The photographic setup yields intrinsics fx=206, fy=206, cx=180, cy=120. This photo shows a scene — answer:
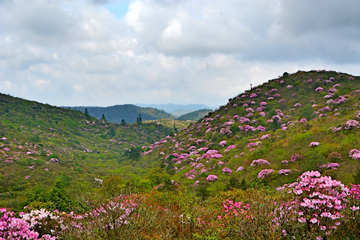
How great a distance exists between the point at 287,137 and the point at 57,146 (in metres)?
59.3

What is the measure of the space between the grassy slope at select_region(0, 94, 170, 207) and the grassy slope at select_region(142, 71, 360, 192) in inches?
627

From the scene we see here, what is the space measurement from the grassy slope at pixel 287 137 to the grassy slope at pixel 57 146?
1592 cm

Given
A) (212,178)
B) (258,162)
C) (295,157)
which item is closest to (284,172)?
(295,157)

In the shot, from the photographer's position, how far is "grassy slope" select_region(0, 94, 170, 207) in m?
35.3

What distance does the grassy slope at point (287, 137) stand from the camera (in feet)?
59.3

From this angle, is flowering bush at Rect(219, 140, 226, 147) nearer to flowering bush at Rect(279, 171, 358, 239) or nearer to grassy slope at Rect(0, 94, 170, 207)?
grassy slope at Rect(0, 94, 170, 207)

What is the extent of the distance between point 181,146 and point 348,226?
126ft

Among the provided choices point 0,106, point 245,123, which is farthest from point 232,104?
point 0,106

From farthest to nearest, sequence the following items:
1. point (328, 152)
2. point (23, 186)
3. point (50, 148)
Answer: point (50, 148) < point (23, 186) < point (328, 152)

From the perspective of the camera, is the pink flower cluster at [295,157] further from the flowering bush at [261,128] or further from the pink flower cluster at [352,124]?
the flowering bush at [261,128]

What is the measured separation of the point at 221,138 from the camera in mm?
38031

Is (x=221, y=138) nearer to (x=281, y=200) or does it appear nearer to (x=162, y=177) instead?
(x=162, y=177)

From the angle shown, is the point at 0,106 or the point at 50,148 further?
the point at 0,106

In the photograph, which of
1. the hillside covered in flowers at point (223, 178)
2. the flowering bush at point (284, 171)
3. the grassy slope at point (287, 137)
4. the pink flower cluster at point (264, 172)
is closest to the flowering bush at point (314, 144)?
the hillside covered in flowers at point (223, 178)
